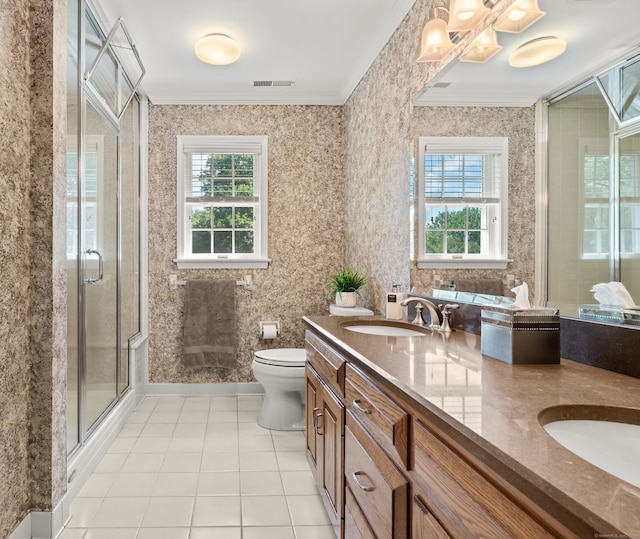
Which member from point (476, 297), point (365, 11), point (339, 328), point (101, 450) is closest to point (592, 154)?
point (476, 297)

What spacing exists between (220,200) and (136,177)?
66 cm

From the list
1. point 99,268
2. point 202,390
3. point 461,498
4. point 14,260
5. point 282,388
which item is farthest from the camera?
point 202,390

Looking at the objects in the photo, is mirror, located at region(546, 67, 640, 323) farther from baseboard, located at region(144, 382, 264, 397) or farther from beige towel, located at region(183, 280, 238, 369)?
baseboard, located at region(144, 382, 264, 397)

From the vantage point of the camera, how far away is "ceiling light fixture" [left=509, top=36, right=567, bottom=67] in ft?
4.33

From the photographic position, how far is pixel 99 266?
2479 millimetres

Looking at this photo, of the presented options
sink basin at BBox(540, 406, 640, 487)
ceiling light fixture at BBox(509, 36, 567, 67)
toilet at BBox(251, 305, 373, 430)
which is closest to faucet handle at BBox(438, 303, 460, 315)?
ceiling light fixture at BBox(509, 36, 567, 67)

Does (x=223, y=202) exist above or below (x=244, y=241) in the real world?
above

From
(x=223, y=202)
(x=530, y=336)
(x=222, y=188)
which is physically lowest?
(x=530, y=336)

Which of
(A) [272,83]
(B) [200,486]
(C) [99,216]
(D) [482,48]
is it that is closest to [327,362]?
(B) [200,486]

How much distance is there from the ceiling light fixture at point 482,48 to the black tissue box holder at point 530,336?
100 cm

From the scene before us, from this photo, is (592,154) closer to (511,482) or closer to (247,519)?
(511,482)

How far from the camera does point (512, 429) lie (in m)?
0.70

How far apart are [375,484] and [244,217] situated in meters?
2.84

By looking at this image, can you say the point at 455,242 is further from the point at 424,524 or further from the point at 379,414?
the point at 424,524
